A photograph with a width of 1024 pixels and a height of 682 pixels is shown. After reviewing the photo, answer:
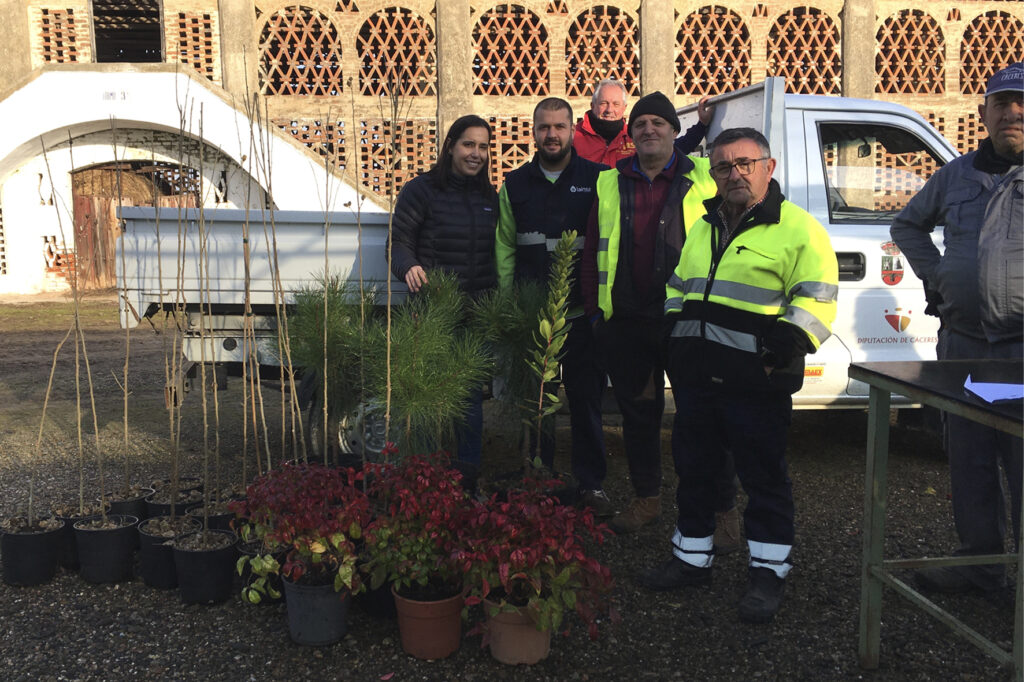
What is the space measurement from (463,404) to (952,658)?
6.76 ft

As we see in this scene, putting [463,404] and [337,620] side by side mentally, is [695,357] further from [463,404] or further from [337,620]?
[337,620]

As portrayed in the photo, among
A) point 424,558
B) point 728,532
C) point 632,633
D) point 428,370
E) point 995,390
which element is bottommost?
point 632,633

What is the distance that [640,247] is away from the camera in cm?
374

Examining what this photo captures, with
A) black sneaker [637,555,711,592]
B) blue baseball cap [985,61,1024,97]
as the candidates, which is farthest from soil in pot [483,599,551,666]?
blue baseball cap [985,61,1024,97]

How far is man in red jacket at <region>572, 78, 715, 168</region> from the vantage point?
454 cm

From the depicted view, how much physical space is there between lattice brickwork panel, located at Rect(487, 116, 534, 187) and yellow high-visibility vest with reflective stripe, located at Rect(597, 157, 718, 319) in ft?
34.2

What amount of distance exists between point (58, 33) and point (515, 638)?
1497 cm

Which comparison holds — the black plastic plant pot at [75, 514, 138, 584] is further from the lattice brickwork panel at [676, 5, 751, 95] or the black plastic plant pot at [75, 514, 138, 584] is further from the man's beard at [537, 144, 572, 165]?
the lattice brickwork panel at [676, 5, 751, 95]

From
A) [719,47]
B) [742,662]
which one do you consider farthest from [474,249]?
[719,47]

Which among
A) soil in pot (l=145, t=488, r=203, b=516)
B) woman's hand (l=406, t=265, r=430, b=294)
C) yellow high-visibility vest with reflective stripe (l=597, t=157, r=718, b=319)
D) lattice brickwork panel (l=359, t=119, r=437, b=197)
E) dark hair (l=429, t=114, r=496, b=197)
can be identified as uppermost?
lattice brickwork panel (l=359, t=119, r=437, b=197)

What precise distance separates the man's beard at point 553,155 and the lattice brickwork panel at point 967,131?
13.3 metres

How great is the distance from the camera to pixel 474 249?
4.19 m

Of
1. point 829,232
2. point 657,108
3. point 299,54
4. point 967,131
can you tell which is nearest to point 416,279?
point 657,108

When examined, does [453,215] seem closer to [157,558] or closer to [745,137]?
[745,137]
